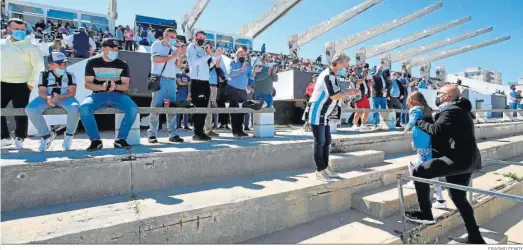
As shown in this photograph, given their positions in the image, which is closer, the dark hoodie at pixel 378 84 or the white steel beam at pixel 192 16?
the dark hoodie at pixel 378 84

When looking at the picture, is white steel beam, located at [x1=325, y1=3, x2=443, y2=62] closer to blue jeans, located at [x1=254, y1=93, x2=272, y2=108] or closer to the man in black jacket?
blue jeans, located at [x1=254, y1=93, x2=272, y2=108]

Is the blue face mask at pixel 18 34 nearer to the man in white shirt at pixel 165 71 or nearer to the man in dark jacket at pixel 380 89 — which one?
the man in white shirt at pixel 165 71

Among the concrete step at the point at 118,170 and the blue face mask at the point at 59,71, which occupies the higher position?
the blue face mask at the point at 59,71

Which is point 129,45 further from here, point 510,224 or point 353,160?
point 510,224

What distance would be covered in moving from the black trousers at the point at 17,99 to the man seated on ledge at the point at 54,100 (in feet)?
1.38

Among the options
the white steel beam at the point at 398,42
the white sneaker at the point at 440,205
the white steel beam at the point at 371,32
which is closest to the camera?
the white sneaker at the point at 440,205

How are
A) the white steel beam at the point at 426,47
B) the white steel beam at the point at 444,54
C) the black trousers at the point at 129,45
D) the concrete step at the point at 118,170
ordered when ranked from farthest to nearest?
the white steel beam at the point at 444,54 → the white steel beam at the point at 426,47 → the black trousers at the point at 129,45 → the concrete step at the point at 118,170

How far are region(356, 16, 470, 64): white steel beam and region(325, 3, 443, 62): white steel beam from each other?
152 centimetres

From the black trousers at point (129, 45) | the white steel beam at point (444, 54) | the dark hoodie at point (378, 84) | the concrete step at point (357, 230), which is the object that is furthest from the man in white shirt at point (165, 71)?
the white steel beam at point (444, 54)

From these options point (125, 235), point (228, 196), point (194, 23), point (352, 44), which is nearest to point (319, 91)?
point (228, 196)

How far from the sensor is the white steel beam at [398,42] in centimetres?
2870

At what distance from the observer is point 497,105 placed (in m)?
21.1

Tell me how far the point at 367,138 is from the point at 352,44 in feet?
91.0

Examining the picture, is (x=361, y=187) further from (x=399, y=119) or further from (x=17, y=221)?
(x=399, y=119)
